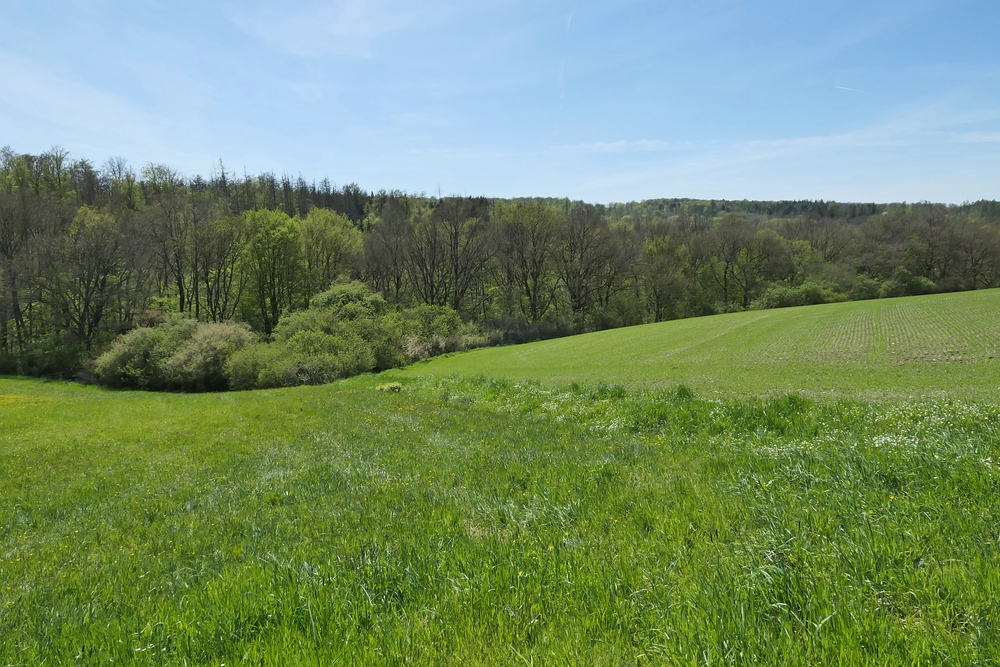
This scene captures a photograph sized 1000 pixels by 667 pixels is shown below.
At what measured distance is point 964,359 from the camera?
2309 cm

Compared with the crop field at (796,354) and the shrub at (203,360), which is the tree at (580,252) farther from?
the shrub at (203,360)

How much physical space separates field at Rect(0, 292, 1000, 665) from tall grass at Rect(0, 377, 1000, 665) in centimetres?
2

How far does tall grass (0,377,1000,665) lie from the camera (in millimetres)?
2674

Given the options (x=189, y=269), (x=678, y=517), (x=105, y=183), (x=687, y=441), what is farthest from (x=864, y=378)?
(x=105, y=183)

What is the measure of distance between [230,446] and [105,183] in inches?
3800

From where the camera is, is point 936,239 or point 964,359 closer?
point 964,359

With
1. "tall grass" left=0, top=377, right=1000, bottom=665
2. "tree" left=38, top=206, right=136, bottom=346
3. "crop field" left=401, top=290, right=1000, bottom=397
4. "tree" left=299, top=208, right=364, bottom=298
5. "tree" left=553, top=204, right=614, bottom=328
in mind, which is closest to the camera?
"tall grass" left=0, top=377, right=1000, bottom=665

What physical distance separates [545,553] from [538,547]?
0.56 ft

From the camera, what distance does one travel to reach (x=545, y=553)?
3930mm

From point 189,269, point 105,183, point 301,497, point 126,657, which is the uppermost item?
point 105,183

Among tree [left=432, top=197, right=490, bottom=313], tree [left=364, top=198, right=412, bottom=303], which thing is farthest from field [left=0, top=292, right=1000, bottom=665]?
tree [left=364, top=198, right=412, bottom=303]

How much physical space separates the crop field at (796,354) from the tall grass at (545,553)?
1185 cm

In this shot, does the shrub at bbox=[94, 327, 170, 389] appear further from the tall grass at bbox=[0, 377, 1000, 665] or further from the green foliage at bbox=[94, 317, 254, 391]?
the tall grass at bbox=[0, 377, 1000, 665]

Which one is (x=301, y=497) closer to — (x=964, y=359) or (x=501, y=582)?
(x=501, y=582)
